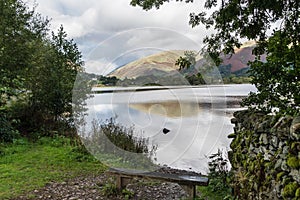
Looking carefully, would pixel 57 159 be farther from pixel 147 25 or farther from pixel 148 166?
pixel 147 25

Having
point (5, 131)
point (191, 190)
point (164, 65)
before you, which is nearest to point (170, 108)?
point (164, 65)

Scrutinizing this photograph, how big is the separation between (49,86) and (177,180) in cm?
501

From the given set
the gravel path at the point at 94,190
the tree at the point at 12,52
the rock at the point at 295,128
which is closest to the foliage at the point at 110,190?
the gravel path at the point at 94,190

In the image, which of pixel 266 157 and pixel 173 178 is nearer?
pixel 266 157

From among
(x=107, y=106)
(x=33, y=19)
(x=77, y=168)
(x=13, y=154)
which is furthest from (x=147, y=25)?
(x=33, y=19)

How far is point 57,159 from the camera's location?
513 centimetres

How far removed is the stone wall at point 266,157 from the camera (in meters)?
2.04

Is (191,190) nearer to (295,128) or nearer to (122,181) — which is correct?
(122,181)

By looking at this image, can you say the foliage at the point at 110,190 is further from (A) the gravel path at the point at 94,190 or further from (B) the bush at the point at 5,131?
(B) the bush at the point at 5,131

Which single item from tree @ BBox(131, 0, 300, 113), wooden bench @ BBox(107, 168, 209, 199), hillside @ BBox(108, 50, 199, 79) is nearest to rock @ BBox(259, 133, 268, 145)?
tree @ BBox(131, 0, 300, 113)

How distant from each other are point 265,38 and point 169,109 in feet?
5.98

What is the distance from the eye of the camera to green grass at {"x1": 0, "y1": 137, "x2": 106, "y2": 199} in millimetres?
3871

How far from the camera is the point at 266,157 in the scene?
98.3 inches

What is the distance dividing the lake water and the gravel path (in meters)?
1.04
